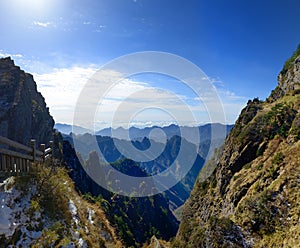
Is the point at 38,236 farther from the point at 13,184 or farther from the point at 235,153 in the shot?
the point at 235,153

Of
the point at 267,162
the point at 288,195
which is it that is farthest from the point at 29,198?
the point at 267,162

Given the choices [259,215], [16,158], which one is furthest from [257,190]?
[16,158]

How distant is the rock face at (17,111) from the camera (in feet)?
184

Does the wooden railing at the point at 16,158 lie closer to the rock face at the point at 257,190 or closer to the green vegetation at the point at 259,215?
the rock face at the point at 257,190

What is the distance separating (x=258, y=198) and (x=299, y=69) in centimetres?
2471

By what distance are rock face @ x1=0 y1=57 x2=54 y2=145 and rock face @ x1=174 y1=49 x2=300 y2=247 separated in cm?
4640

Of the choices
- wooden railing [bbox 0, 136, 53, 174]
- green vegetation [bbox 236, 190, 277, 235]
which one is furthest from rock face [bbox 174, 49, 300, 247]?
wooden railing [bbox 0, 136, 53, 174]

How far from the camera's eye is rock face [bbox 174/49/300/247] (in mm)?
12859

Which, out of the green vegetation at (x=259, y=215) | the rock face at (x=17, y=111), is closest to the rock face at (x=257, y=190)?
A: the green vegetation at (x=259, y=215)

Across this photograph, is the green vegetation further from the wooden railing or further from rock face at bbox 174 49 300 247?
the wooden railing

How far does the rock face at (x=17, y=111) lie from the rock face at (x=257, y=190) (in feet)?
152

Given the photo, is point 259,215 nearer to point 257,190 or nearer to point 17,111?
point 257,190

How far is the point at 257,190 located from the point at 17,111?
5912 cm

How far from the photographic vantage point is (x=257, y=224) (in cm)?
1361
